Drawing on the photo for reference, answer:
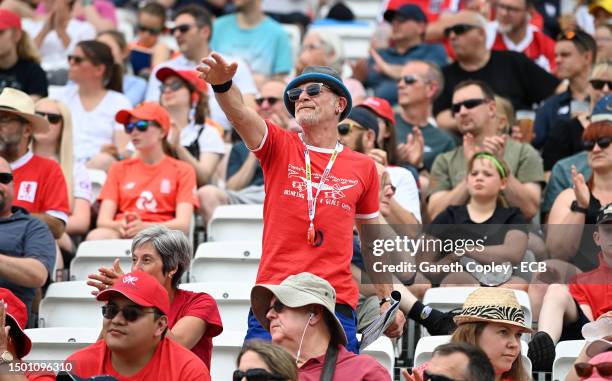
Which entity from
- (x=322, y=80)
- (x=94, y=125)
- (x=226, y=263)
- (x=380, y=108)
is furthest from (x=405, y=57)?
(x=322, y=80)

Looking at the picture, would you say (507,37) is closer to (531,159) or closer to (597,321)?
(531,159)

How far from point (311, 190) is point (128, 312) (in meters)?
1.06

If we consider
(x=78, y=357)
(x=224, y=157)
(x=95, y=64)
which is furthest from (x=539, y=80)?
(x=78, y=357)

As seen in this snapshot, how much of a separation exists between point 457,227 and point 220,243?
5.07ft

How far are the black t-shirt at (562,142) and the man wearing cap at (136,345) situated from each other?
5110 millimetres

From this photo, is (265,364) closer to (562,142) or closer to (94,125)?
(562,142)

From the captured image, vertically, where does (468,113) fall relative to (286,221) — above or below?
above

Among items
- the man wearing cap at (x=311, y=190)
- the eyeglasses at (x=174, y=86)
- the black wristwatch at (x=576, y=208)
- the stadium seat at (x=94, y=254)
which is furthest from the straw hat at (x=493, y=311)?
the eyeglasses at (x=174, y=86)

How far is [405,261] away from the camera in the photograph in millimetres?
7633

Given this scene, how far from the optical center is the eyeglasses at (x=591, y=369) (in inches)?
221

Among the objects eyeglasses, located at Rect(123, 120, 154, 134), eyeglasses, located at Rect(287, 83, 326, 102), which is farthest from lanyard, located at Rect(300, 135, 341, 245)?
eyeglasses, located at Rect(123, 120, 154, 134)

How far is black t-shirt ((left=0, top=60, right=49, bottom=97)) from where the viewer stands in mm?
10812

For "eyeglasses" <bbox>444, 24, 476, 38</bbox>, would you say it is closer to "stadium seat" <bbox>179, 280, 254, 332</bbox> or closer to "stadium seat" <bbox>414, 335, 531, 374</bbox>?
"stadium seat" <bbox>179, 280, 254, 332</bbox>

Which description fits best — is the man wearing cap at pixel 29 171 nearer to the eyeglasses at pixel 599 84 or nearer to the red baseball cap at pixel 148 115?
the red baseball cap at pixel 148 115
